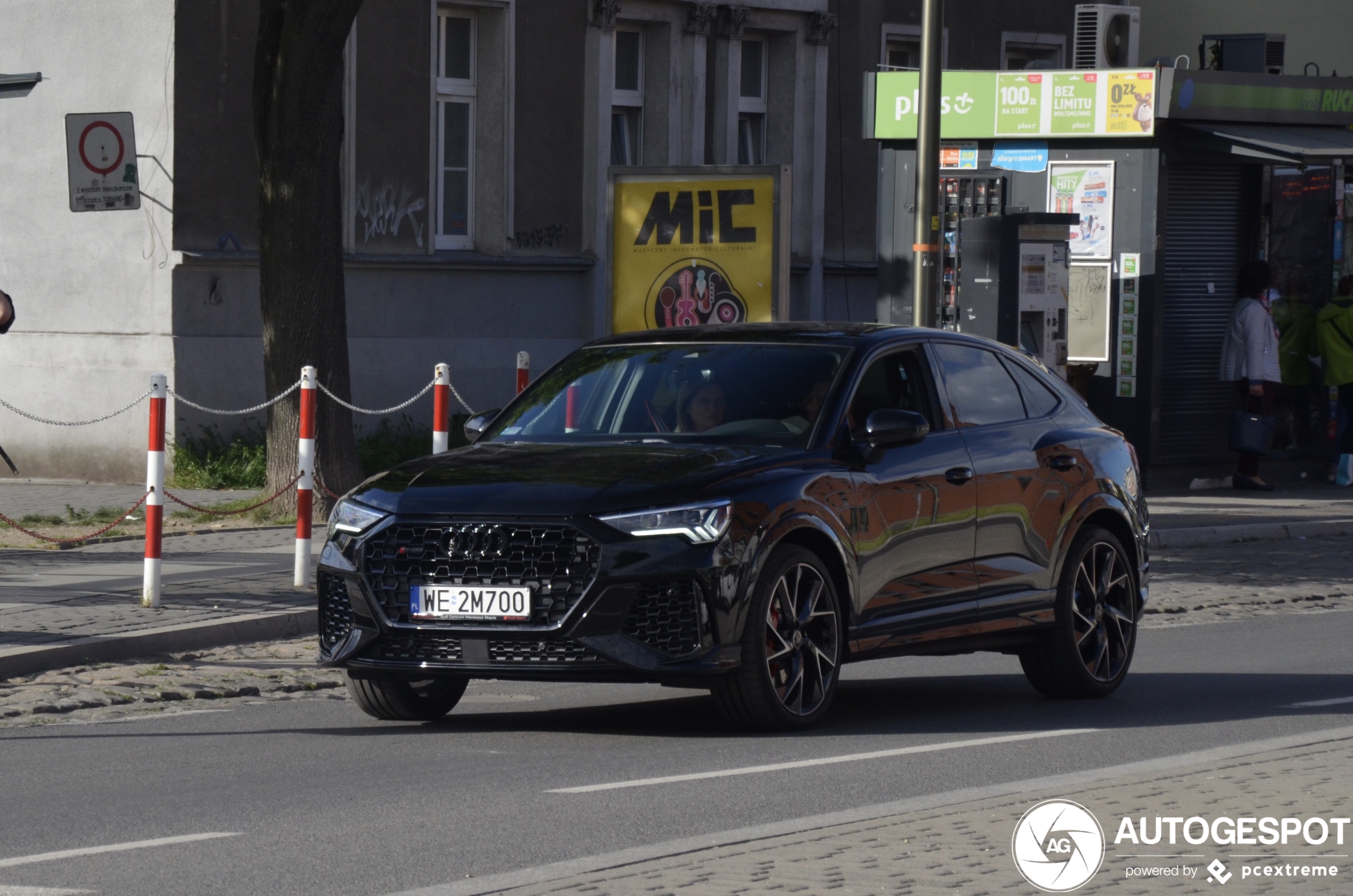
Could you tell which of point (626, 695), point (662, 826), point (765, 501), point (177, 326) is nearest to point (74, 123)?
point (177, 326)

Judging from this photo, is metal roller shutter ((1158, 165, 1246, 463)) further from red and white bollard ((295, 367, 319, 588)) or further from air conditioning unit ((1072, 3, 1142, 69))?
red and white bollard ((295, 367, 319, 588))

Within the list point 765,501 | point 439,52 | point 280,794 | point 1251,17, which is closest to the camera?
point 280,794

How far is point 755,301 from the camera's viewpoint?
17219mm

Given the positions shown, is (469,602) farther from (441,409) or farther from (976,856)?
(441,409)

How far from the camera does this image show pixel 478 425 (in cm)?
998

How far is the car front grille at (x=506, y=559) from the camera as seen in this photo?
Answer: 27.2 feet

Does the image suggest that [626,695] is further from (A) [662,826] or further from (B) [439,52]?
(B) [439,52]

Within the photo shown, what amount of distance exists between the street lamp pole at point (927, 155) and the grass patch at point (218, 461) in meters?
6.40

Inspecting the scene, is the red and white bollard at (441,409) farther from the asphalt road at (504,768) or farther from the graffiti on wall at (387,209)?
the graffiti on wall at (387,209)

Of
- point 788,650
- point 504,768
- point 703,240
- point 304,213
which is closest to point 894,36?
point 703,240

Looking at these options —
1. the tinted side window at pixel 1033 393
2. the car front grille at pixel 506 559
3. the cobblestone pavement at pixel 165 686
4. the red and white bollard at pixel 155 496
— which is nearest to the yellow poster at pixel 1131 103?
the tinted side window at pixel 1033 393

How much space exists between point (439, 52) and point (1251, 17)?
1642cm

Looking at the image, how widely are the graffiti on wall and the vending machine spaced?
20.7 feet

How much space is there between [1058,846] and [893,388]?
3.45 m
